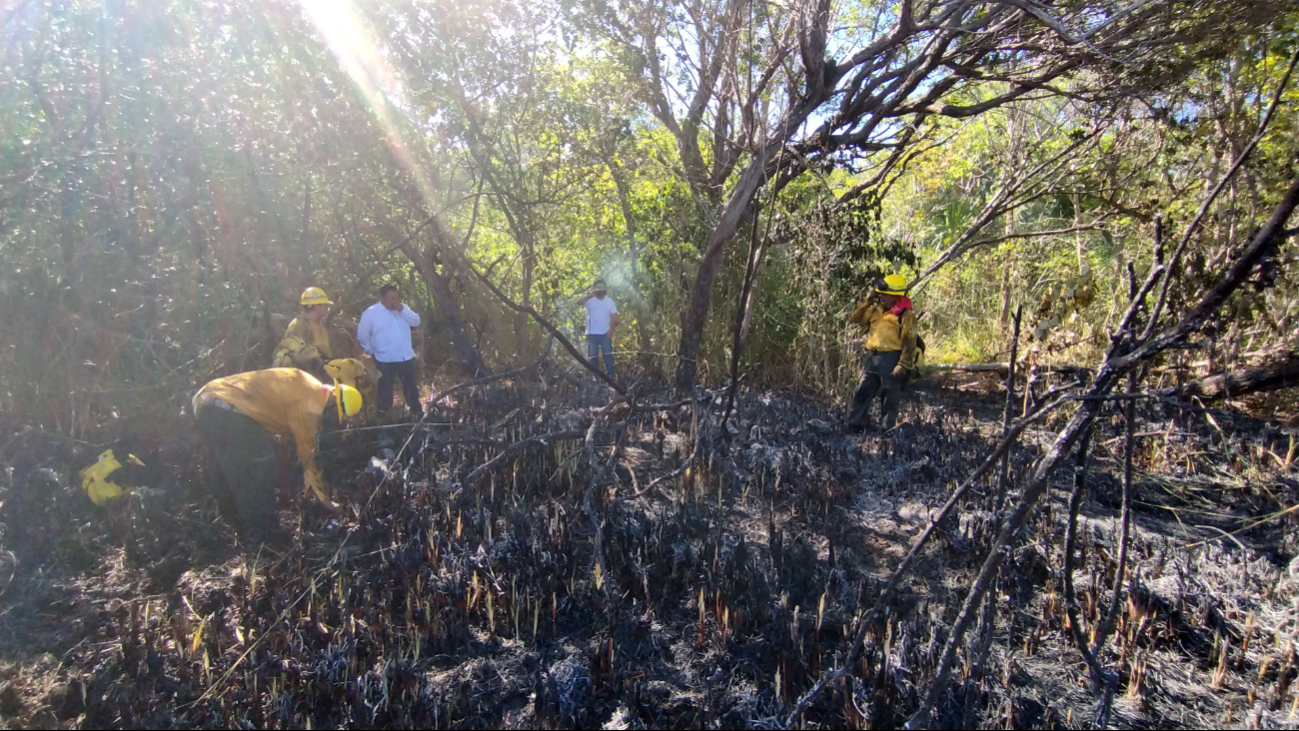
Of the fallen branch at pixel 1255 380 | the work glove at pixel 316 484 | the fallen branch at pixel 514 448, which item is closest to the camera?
the work glove at pixel 316 484

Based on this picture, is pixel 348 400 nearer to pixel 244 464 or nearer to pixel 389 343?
pixel 244 464

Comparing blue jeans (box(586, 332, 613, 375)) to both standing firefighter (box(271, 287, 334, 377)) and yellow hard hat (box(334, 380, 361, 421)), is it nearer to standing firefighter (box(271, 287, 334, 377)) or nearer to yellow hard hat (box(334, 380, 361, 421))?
standing firefighter (box(271, 287, 334, 377))

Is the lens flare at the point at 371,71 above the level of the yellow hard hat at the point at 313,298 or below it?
above

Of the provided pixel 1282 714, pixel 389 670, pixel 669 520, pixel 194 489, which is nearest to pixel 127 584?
pixel 194 489

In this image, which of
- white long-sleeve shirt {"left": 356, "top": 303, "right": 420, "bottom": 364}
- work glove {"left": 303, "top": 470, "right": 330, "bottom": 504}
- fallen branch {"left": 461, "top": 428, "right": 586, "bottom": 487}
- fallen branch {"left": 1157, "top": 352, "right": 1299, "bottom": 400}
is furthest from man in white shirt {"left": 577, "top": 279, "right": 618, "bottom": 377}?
fallen branch {"left": 1157, "top": 352, "right": 1299, "bottom": 400}

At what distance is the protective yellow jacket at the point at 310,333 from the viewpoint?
5.82 m

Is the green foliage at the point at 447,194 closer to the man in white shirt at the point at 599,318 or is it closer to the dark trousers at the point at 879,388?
the man in white shirt at the point at 599,318

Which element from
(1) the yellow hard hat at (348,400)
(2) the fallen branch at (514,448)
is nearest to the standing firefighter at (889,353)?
(2) the fallen branch at (514,448)

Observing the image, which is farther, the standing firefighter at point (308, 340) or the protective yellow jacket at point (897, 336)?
the protective yellow jacket at point (897, 336)

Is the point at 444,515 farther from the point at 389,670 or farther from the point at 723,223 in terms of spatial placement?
the point at 723,223

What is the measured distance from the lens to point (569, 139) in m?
7.68

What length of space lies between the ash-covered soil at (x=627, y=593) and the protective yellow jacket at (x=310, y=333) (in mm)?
1038

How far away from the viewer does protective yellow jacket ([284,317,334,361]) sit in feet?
19.1

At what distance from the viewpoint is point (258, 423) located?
13.3 feet
